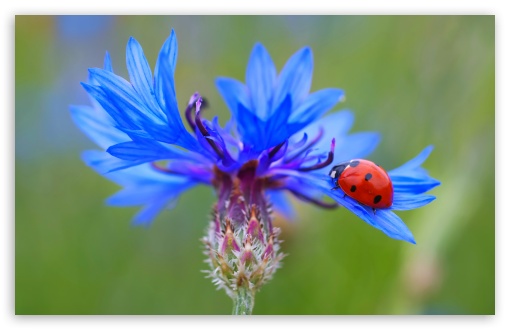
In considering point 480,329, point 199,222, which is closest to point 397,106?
point 199,222

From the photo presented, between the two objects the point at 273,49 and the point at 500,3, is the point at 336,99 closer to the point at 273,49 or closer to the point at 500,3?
the point at 500,3

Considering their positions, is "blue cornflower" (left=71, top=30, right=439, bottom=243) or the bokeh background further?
the bokeh background

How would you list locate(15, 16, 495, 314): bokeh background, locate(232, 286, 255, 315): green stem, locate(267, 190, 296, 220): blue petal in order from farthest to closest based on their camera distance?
locate(15, 16, 495, 314): bokeh background < locate(267, 190, 296, 220): blue petal < locate(232, 286, 255, 315): green stem

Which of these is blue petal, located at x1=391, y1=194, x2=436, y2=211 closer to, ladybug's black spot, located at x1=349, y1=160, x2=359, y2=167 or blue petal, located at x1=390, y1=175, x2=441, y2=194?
blue petal, located at x1=390, y1=175, x2=441, y2=194

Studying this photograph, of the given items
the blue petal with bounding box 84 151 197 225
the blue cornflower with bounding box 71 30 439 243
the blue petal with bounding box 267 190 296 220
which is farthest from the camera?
the blue petal with bounding box 267 190 296 220

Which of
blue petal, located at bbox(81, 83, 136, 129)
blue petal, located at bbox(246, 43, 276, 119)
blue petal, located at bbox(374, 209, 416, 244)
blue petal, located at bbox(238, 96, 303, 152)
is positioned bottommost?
blue petal, located at bbox(374, 209, 416, 244)

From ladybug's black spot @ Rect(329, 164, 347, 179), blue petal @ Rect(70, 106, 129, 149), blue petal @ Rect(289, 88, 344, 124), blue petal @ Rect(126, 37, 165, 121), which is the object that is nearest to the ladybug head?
ladybug's black spot @ Rect(329, 164, 347, 179)

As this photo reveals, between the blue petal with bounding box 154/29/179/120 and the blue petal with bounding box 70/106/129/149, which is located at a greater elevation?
the blue petal with bounding box 154/29/179/120
